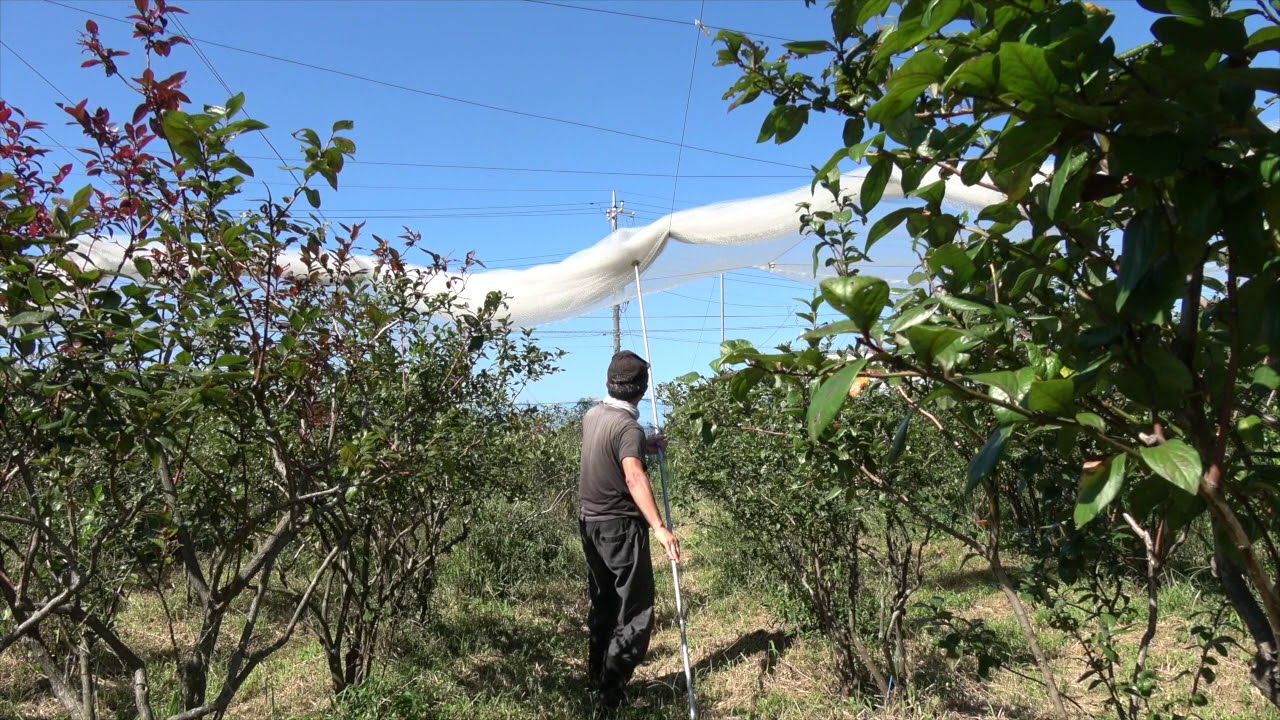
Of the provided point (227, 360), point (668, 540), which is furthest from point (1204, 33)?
point (668, 540)

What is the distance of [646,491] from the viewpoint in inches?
135

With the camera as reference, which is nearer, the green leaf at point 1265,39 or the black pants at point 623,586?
the green leaf at point 1265,39

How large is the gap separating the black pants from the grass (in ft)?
0.61

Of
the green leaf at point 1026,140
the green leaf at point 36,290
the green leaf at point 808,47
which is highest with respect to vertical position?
the green leaf at point 808,47

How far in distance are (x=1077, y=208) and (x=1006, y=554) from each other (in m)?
6.29

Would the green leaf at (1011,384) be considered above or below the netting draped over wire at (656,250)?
below

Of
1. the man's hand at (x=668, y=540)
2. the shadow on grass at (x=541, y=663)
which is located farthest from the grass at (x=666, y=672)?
the man's hand at (x=668, y=540)

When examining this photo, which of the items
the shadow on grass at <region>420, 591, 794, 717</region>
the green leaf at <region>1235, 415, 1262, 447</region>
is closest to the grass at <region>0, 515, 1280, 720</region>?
the shadow on grass at <region>420, 591, 794, 717</region>

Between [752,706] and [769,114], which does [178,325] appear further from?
[752,706]

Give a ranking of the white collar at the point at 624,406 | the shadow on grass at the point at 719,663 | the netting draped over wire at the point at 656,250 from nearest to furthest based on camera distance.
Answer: the white collar at the point at 624,406 → the shadow on grass at the point at 719,663 → the netting draped over wire at the point at 656,250

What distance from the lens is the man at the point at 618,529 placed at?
351 centimetres

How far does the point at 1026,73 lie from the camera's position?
0.57 meters

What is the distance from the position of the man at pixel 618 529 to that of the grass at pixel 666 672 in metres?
0.26

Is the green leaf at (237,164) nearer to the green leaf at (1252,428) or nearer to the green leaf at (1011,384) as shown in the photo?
the green leaf at (1011,384)
